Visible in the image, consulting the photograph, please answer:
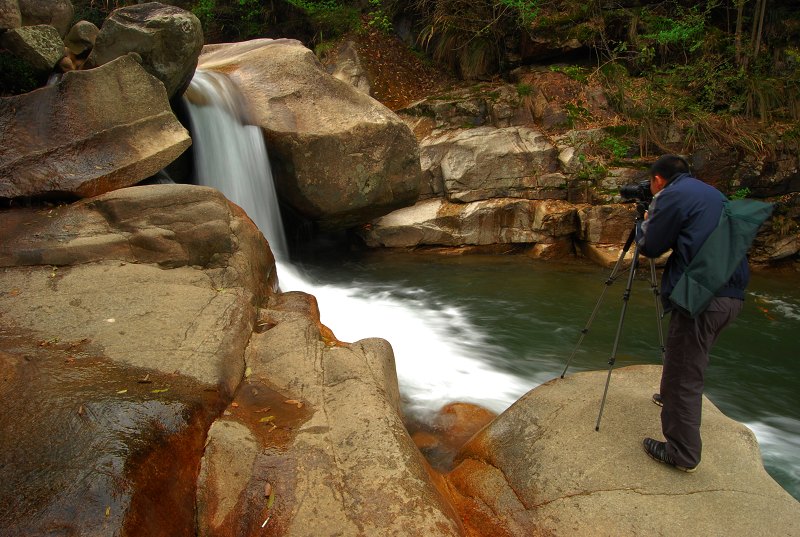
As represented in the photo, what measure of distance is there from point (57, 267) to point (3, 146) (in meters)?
2.29

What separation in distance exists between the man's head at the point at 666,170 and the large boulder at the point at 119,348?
3291 millimetres

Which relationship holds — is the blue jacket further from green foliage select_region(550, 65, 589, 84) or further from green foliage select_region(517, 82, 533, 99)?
green foliage select_region(550, 65, 589, 84)

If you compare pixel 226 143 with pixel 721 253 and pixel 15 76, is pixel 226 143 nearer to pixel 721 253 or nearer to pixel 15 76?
pixel 15 76

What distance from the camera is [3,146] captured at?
6199mm

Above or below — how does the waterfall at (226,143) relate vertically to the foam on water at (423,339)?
above

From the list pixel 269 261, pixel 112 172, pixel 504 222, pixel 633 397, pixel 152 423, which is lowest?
pixel 504 222

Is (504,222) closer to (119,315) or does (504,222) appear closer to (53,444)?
(119,315)

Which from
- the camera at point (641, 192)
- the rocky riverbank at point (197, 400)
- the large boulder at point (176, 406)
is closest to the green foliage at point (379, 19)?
the rocky riverbank at point (197, 400)

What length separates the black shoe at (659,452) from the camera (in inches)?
139

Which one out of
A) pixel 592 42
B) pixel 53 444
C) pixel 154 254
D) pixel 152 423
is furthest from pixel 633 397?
pixel 592 42

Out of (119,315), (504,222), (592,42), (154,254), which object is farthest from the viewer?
(592,42)

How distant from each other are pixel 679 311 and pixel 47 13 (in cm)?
885

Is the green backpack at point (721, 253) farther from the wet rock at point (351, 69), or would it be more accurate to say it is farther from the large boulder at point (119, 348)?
the wet rock at point (351, 69)

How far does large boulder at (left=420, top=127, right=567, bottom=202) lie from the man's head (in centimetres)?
782
